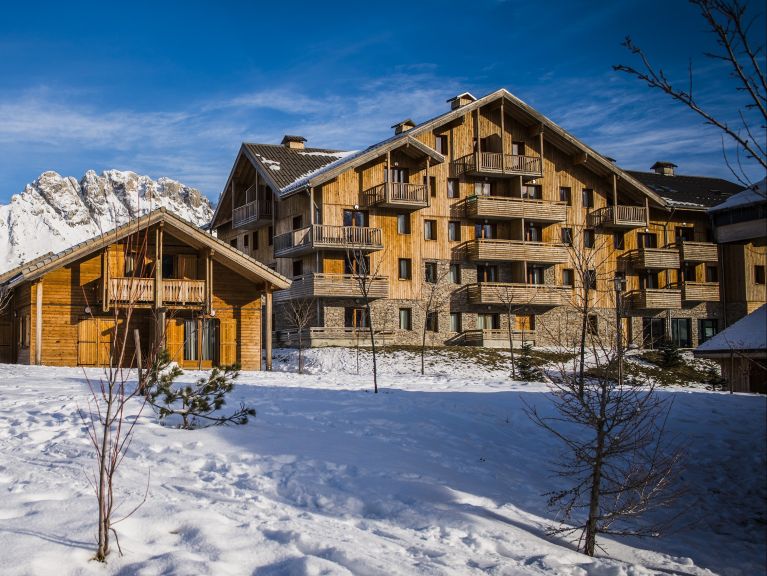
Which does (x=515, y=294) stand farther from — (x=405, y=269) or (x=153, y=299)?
(x=153, y=299)

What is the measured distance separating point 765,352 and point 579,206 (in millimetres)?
29888

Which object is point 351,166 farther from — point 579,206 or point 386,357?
point 579,206

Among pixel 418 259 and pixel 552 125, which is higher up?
pixel 552 125

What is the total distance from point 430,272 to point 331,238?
624 centimetres

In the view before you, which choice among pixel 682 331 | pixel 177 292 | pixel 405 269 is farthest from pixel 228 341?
pixel 682 331

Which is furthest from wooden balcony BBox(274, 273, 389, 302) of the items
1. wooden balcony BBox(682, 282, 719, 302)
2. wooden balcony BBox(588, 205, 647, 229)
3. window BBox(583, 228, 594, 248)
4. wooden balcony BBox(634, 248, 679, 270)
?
wooden balcony BBox(682, 282, 719, 302)

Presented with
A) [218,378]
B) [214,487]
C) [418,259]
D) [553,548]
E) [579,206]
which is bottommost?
[553,548]

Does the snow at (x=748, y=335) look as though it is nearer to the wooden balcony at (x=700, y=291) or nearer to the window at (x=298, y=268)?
the window at (x=298, y=268)

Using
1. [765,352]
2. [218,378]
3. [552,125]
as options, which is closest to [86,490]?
[218,378]

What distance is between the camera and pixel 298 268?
139 feet

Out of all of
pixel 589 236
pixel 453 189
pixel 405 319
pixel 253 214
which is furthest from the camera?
pixel 589 236

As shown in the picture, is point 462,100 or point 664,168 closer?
point 462,100

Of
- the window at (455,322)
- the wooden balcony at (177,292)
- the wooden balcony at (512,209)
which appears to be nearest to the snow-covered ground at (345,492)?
the wooden balcony at (177,292)

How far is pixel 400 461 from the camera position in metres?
13.1
